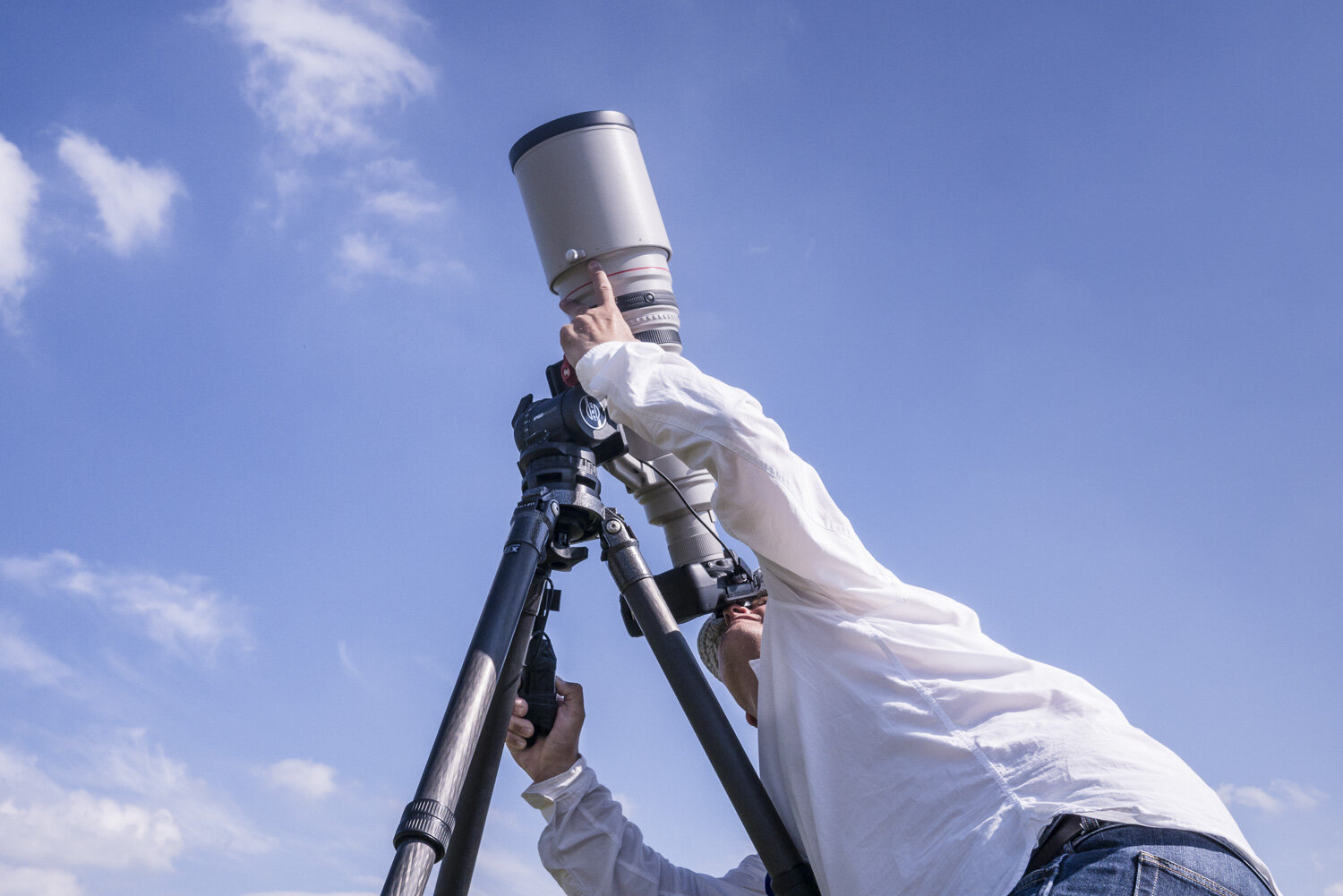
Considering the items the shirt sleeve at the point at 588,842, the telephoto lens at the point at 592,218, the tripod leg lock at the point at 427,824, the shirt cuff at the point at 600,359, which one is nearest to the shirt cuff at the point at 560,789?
the shirt sleeve at the point at 588,842

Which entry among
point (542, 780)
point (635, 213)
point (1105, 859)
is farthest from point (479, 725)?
point (635, 213)

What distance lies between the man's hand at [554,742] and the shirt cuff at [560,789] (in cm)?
2

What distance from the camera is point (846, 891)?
2.09 meters

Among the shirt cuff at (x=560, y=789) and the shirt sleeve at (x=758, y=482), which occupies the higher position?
the shirt sleeve at (x=758, y=482)

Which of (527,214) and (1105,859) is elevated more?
(527,214)

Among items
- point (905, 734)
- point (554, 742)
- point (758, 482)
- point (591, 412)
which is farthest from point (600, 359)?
point (905, 734)

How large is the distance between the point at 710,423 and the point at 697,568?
87 centimetres

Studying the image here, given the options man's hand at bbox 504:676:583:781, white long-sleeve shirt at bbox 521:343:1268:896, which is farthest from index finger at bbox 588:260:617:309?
man's hand at bbox 504:676:583:781

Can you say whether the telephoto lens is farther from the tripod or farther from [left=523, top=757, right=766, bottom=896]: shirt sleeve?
[left=523, top=757, right=766, bottom=896]: shirt sleeve

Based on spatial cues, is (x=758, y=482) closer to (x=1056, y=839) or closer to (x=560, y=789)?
(x=1056, y=839)

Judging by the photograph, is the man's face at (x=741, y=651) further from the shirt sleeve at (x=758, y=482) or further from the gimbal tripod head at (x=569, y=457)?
the shirt sleeve at (x=758, y=482)

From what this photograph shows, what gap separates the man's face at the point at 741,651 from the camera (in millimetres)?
3000

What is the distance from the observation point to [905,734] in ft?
6.84

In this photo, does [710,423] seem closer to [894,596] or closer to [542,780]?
[894,596]
